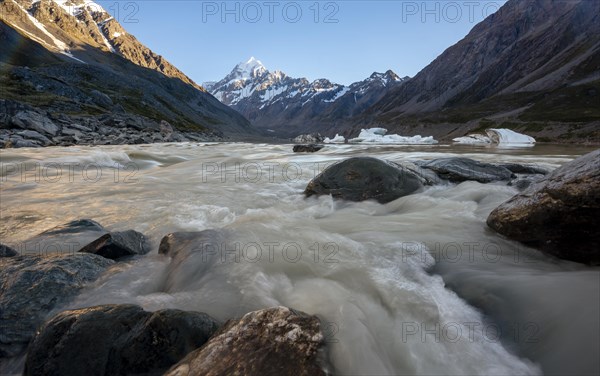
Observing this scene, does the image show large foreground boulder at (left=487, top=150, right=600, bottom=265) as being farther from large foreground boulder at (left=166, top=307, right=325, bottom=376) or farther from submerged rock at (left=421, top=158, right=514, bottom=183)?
submerged rock at (left=421, top=158, right=514, bottom=183)

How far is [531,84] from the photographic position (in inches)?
5197

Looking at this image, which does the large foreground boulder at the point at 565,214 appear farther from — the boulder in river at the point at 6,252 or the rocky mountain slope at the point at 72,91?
the rocky mountain slope at the point at 72,91

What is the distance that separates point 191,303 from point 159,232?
11.2 ft

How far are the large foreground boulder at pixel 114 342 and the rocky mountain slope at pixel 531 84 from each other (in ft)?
207

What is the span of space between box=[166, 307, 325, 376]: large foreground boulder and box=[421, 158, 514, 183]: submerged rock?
348 inches

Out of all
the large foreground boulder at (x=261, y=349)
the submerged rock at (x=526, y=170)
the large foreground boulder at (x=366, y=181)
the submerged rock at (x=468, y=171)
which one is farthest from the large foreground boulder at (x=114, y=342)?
the submerged rock at (x=526, y=170)

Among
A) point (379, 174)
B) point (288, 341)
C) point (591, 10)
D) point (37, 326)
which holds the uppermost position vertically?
point (591, 10)

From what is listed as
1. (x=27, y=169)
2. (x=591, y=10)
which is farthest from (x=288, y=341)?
(x=591, y=10)

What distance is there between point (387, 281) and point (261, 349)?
7.18 feet

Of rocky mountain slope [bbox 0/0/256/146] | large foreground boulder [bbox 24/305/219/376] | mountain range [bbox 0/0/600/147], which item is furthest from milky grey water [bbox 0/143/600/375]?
rocky mountain slope [bbox 0/0/256/146]

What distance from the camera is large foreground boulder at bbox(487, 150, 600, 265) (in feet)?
14.1

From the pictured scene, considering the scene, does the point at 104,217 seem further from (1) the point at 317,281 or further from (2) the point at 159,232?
(1) the point at 317,281

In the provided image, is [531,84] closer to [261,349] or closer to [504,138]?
[504,138]

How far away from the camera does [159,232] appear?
22.5ft
